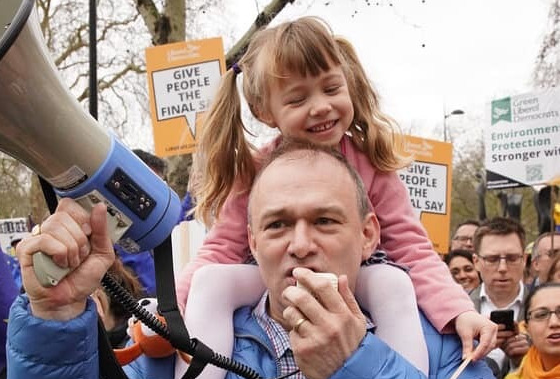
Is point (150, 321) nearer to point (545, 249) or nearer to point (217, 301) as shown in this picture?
point (217, 301)

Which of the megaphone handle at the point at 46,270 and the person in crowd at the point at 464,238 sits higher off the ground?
the megaphone handle at the point at 46,270

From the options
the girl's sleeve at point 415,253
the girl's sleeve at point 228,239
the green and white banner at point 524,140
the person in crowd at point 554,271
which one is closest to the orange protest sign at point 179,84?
the person in crowd at point 554,271

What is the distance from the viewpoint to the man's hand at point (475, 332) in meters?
1.62

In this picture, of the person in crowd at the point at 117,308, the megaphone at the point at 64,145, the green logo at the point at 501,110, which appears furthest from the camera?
the green logo at the point at 501,110

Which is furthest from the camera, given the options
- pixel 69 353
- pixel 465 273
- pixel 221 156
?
pixel 465 273

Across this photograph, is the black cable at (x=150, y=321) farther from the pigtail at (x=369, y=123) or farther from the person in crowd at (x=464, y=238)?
the person in crowd at (x=464, y=238)

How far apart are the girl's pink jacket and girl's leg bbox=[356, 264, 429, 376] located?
0.13 meters

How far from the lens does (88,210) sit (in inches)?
52.8

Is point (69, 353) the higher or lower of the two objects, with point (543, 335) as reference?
higher

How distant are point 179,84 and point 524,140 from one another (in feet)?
10.1

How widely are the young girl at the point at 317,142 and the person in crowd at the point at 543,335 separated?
135 cm

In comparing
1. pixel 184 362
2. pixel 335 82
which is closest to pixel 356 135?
pixel 335 82

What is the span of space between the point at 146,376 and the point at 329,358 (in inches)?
21.8

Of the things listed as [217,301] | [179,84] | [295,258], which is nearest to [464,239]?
[179,84]
